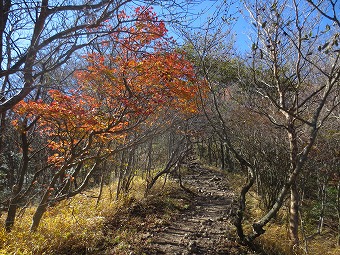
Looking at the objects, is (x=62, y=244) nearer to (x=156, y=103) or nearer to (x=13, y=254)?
(x=13, y=254)

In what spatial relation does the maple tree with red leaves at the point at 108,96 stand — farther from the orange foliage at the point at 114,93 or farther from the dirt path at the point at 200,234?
the dirt path at the point at 200,234

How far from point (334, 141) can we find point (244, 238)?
5.69 meters

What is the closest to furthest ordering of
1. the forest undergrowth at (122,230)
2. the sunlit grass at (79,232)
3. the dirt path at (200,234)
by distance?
the sunlit grass at (79,232) → the forest undergrowth at (122,230) → the dirt path at (200,234)

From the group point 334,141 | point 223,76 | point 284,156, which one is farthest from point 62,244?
point 334,141

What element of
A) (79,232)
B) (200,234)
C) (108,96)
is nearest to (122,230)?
(79,232)

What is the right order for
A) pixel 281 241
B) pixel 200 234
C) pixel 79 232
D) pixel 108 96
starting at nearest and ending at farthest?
pixel 281 241 < pixel 79 232 < pixel 200 234 < pixel 108 96

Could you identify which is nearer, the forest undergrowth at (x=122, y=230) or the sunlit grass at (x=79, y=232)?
the sunlit grass at (x=79, y=232)

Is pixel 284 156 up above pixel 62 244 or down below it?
above

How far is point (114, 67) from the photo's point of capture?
21.7 feet


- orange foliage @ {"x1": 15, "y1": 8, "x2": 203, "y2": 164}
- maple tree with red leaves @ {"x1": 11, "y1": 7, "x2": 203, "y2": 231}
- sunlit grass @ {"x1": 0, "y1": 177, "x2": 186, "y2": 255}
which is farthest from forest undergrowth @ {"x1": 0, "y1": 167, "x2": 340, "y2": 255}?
orange foliage @ {"x1": 15, "y1": 8, "x2": 203, "y2": 164}

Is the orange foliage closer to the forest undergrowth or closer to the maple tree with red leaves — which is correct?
the maple tree with red leaves

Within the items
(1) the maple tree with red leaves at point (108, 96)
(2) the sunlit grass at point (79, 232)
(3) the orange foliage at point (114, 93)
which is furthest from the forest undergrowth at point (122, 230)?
(3) the orange foliage at point (114, 93)

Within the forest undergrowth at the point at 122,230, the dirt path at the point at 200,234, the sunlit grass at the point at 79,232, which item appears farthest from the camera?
the dirt path at the point at 200,234

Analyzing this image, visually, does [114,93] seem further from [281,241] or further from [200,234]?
[281,241]
